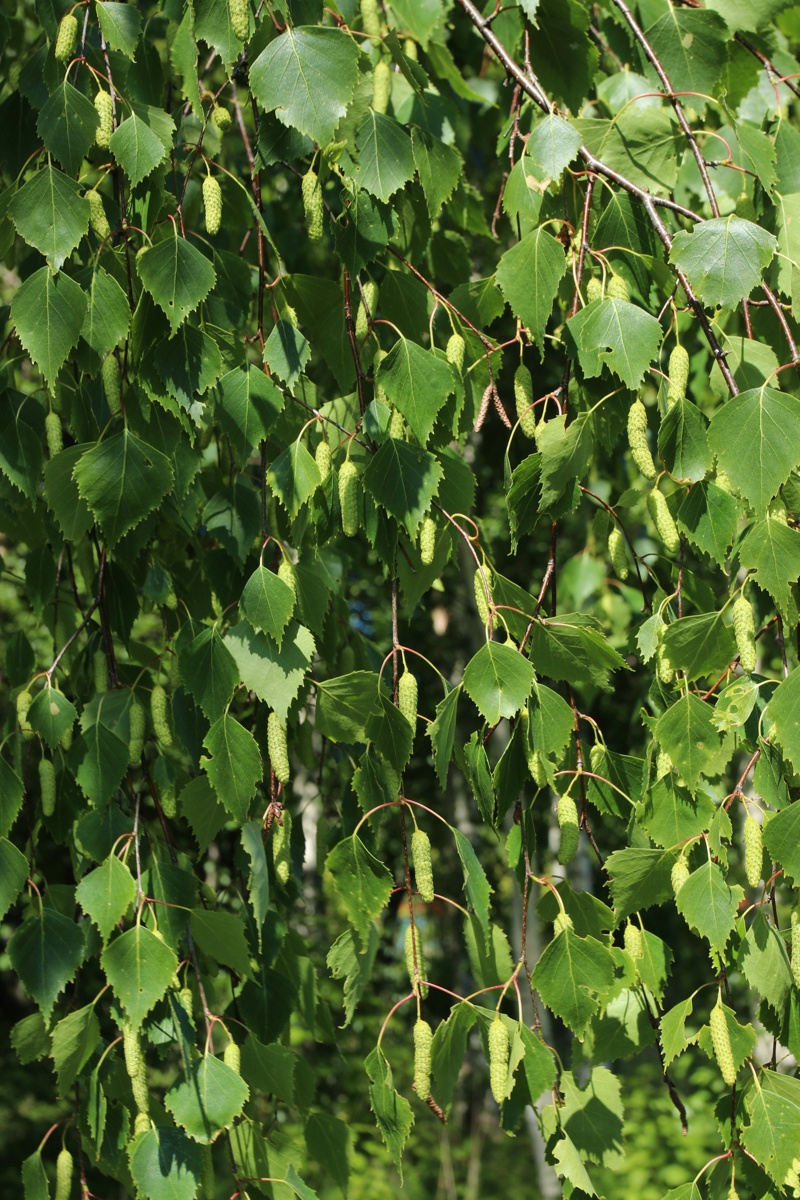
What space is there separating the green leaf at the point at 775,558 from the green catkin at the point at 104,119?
581 mm

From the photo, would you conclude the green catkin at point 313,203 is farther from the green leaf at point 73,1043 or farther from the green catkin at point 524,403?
the green leaf at point 73,1043

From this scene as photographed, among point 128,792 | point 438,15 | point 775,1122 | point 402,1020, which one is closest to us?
point 775,1122

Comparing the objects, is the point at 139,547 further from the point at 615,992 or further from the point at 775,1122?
the point at 775,1122

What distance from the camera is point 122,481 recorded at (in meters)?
0.89

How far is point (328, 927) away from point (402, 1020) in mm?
425

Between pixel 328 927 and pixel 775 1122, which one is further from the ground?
pixel 775 1122

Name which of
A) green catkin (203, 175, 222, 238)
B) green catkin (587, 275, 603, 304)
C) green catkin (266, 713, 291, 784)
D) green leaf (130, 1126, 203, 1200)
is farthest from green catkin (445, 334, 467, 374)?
green leaf (130, 1126, 203, 1200)

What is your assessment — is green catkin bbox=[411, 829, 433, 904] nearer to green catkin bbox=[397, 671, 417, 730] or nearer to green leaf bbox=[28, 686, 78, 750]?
green catkin bbox=[397, 671, 417, 730]

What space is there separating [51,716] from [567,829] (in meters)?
0.44

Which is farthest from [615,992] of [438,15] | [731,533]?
[438,15]

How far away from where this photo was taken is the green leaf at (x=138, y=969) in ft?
2.76

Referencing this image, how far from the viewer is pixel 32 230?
86 centimetres

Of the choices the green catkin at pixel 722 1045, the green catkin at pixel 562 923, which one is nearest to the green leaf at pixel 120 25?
the green catkin at pixel 562 923

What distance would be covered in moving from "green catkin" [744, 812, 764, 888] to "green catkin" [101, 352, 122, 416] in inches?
23.5
